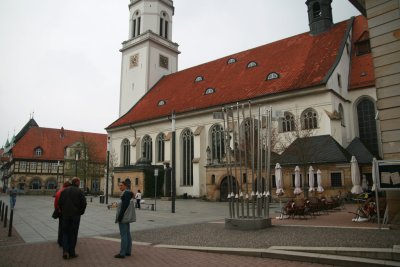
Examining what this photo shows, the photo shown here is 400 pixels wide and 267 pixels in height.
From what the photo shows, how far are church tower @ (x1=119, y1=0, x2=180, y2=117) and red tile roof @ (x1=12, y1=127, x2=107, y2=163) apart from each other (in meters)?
14.5

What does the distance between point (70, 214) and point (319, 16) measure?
1306 inches

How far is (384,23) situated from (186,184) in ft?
92.2

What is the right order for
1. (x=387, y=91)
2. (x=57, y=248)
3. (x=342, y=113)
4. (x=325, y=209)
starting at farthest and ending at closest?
(x=342, y=113) < (x=325, y=209) < (x=387, y=91) < (x=57, y=248)

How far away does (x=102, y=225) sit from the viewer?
1389 cm

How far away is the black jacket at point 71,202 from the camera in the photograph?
7.80m

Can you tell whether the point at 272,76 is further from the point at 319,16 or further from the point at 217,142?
the point at 319,16

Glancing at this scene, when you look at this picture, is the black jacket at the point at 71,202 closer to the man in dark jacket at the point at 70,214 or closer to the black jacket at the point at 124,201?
the man in dark jacket at the point at 70,214

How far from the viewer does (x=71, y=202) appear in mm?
7891

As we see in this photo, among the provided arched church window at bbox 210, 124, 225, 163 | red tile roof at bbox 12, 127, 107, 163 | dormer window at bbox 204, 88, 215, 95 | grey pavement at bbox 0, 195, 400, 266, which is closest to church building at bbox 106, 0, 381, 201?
dormer window at bbox 204, 88, 215, 95

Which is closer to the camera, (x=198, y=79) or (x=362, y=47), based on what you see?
(x=362, y=47)

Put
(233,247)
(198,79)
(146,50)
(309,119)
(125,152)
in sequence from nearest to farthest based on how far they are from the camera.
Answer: (233,247) < (309,119) < (198,79) < (125,152) < (146,50)

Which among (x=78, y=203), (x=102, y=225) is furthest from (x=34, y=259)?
(x=102, y=225)

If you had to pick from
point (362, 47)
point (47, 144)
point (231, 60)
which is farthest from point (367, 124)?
point (47, 144)

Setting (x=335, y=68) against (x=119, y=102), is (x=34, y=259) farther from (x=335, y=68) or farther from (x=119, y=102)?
(x=119, y=102)
